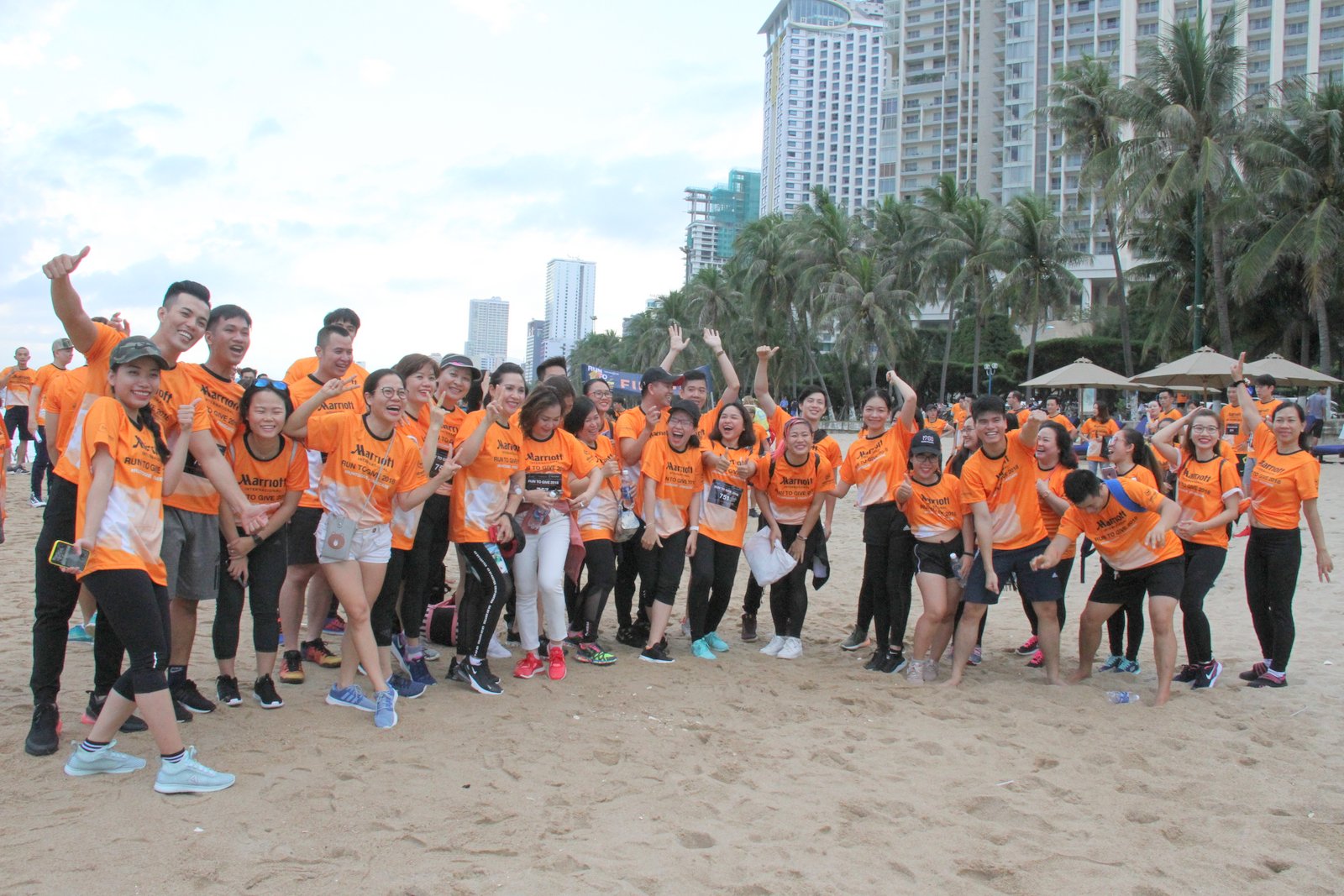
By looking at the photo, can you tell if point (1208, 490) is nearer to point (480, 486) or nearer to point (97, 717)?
point (480, 486)

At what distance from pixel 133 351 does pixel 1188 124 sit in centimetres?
3429

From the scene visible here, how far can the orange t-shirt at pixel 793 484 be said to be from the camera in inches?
248

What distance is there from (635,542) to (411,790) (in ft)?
9.31

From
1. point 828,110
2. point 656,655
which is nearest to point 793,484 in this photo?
point 656,655

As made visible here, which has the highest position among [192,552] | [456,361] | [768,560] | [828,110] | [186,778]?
[828,110]

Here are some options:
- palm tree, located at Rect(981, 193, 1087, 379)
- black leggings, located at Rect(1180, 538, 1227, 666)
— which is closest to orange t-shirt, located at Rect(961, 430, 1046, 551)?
black leggings, located at Rect(1180, 538, 1227, 666)

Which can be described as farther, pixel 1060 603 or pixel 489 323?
pixel 489 323

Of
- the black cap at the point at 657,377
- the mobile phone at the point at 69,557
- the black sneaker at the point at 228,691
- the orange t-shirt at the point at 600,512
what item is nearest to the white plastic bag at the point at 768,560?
the orange t-shirt at the point at 600,512

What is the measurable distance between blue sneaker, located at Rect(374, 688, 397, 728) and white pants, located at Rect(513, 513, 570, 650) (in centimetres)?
102

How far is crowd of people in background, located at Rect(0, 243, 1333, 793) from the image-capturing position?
3859mm

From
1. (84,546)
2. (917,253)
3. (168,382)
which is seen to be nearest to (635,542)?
(168,382)

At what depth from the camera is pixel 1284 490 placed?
5699mm

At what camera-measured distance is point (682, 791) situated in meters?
3.95

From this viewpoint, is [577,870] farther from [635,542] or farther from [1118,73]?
[1118,73]
